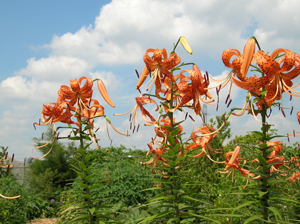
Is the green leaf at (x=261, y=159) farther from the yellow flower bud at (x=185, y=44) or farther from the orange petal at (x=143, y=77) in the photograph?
the orange petal at (x=143, y=77)

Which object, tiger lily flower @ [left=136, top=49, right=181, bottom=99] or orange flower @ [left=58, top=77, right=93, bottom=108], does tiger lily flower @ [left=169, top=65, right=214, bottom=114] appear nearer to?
tiger lily flower @ [left=136, top=49, right=181, bottom=99]

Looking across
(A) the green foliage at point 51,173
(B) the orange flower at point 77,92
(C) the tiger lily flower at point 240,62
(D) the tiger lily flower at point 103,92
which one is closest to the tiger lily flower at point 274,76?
(C) the tiger lily flower at point 240,62

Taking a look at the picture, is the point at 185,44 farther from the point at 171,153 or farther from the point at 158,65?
the point at 171,153

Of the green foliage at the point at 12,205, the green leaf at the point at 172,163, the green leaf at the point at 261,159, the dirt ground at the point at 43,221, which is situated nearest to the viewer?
the green leaf at the point at 261,159

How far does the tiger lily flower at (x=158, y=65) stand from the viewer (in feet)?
6.23

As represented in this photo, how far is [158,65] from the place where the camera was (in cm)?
194

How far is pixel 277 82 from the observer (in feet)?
5.57

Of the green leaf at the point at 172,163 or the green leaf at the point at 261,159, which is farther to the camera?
the green leaf at the point at 172,163

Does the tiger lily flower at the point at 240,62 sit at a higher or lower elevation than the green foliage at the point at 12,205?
higher

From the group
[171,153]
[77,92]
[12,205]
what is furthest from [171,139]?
[12,205]

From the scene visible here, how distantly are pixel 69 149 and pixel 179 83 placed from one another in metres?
6.21

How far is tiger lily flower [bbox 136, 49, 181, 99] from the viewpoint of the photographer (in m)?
1.90

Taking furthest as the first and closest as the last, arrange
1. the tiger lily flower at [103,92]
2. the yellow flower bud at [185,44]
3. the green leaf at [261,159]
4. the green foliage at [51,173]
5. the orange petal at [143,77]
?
the green foliage at [51,173] → the tiger lily flower at [103,92] → the orange petal at [143,77] → the yellow flower bud at [185,44] → the green leaf at [261,159]

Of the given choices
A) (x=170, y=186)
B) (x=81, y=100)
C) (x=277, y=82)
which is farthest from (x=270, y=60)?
(x=81, y=100)
